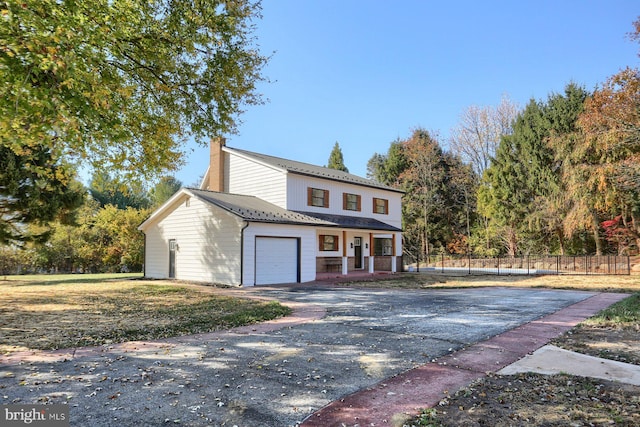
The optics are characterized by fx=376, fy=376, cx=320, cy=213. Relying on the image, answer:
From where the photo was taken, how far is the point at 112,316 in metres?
8.80

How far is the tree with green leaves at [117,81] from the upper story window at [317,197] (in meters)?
8.61

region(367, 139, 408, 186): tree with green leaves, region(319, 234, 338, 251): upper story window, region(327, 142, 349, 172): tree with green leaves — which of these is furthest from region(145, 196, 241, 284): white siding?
region(327, 142, 349, 172): tree with green leaves

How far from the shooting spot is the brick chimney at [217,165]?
75.8 feet

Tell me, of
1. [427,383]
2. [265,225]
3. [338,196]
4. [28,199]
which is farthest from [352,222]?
[427,383]

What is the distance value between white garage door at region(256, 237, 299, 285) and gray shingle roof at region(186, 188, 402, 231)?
979 mm

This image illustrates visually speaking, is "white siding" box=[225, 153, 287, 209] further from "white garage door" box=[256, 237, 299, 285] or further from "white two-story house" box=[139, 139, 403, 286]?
"white garage door" box=[256, 237, 299, 285]

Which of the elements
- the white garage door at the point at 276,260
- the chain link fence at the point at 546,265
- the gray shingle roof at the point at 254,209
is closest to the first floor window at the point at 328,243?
the gray shingle roof at the point at 254,209

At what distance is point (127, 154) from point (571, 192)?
24.7 m

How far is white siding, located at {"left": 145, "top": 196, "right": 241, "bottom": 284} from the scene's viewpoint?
54.5 feet

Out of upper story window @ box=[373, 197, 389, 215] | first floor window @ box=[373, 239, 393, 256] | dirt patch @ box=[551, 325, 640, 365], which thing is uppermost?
upper story window @ box=[373, 197, 389, 215]

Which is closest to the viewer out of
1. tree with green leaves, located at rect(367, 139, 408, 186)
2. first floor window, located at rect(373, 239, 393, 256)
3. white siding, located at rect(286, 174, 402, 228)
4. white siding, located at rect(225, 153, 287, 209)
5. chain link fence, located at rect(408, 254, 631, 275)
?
white siding, located at rect(225, 153, 287, 209)

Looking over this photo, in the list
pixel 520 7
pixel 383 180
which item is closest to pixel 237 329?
pixel 520 7

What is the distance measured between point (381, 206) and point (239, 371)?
2217 cm

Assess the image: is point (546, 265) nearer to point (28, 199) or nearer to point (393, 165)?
point (393, 165)
